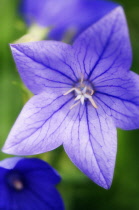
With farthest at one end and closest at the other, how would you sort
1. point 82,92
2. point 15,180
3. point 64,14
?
point 64,14
point 15,180
point 82,92

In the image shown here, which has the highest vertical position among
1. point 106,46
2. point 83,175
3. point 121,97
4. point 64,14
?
point 64,14

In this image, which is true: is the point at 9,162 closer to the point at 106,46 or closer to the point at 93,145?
the point at 93,145

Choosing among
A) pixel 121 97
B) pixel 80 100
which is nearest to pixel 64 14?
pixel 80 100

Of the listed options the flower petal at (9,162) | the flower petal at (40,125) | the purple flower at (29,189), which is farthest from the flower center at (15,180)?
the flower petal at (40,125)

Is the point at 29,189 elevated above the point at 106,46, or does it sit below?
below

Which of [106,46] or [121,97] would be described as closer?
[106,46]

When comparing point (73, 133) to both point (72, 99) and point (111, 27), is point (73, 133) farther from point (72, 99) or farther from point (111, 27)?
point (111, 27)
